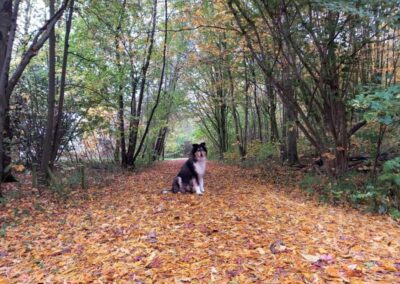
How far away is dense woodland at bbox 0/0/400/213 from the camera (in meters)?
5.66

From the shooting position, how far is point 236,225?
13.6 ft

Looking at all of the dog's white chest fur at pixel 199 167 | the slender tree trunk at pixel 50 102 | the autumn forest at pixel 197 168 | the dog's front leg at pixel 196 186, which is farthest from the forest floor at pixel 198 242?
the slender tree trunk at pixel 50 102

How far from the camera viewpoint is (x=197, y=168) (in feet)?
21.7

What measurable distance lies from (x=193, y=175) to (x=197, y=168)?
179 mm

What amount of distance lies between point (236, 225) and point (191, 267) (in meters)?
1.33

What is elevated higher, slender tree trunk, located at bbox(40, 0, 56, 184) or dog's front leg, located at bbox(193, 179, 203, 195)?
slender tree trunk, located at bbox(40, 0, 56, 184)

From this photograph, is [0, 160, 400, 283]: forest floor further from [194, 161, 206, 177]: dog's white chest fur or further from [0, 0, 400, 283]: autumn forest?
[194, 161, 206, 177]: dog's white chest fur

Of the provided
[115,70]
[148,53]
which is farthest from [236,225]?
[148,53]

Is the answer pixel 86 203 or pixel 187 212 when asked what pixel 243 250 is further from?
pixel 86 203

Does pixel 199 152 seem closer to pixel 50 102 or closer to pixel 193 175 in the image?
pixel 193 175

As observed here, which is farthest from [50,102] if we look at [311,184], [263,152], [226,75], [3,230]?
[226,75]

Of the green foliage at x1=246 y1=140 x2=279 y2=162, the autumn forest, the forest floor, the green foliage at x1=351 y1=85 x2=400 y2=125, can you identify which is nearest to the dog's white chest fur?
the autumn forest

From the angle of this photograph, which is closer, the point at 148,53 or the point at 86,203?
the point at 86,203

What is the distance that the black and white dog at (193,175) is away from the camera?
659 cm
